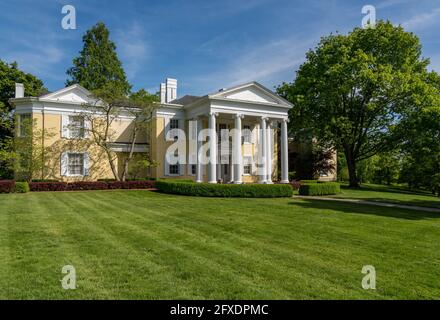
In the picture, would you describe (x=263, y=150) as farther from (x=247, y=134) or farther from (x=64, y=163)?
(x=64, y=163)

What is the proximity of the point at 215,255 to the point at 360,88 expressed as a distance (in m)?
26.8

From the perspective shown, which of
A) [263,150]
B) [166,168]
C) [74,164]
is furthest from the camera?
[263,150]

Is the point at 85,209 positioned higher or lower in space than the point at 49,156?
lower

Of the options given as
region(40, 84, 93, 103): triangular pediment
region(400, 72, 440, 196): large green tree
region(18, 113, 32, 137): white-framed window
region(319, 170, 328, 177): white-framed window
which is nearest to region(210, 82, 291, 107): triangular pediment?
region(400, 72, 440, 196): large green tree

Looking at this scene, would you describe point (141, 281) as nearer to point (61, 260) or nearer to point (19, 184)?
point (61, 260)

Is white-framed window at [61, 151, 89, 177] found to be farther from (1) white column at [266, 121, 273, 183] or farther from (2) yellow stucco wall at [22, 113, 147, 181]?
(1) white column at [266, 121, 273, 183]

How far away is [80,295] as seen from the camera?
13.7 feet

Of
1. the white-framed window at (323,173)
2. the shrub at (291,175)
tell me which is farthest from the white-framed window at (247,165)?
the white-framed window at (323,173)

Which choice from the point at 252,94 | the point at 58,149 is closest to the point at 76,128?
the point at 58,149

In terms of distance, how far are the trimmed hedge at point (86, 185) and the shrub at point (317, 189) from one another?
11.8m

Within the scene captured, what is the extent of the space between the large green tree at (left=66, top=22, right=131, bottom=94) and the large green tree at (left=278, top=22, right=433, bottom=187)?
2374 centimetres

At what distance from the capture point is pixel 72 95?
83.6 ft
